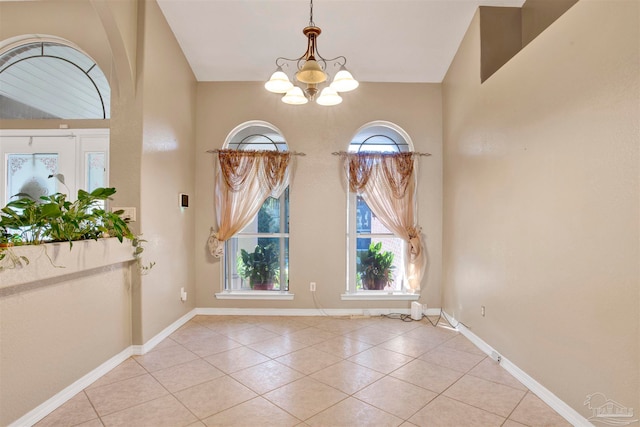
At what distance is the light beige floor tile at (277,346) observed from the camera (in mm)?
3022

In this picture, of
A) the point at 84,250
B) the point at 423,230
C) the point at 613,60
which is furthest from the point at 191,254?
the point at 613,60

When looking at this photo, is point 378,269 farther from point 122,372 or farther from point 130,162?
point 130,162

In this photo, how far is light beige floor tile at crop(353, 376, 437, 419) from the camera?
2.11 meters

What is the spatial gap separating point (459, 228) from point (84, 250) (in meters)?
3.66

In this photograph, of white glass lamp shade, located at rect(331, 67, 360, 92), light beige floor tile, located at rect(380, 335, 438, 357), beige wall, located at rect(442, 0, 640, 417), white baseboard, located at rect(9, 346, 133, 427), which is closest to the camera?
beige wall, located at rect(442, 0, 640, 417)

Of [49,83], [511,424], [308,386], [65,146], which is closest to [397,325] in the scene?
[308,386]

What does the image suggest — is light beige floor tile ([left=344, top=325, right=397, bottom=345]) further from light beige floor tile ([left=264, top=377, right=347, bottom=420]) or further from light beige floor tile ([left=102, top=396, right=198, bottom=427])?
light beige floor tile ([left=102, top=396, right=198, bottom=427])

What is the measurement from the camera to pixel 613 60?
5.70 feet

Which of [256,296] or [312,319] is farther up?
[256,296]

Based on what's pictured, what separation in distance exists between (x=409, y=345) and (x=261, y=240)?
230cm

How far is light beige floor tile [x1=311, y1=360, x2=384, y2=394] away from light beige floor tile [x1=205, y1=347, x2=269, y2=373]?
61cm

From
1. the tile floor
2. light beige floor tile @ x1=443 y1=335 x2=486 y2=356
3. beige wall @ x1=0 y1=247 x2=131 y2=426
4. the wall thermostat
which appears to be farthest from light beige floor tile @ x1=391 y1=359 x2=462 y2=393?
the wall thermostat

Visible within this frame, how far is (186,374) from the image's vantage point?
259cm

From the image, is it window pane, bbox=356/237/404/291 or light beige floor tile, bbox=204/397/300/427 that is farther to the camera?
window pane, bbox=356/237/404/291
